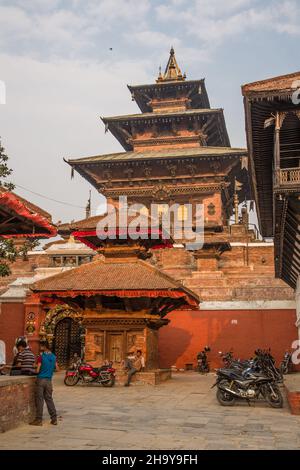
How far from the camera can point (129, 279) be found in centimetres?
1465

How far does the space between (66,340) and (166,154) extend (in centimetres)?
1488

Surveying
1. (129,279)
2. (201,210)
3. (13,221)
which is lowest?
(129,279)

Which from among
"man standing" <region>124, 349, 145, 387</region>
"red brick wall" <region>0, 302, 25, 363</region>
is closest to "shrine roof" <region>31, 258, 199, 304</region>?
"man standing" <region>124, 349, 145, 387</region>

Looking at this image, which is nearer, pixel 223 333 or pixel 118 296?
pixel 118 296

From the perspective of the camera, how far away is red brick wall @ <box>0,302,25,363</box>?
1948 centimetres

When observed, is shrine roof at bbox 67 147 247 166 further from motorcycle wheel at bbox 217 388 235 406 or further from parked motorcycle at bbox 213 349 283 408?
motorcycle wheel at bbox 217 388 235 406

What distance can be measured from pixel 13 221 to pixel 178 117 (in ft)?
84.5

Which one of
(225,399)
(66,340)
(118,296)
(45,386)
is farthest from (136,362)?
(45,386)

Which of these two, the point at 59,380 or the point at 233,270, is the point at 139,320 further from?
the point at 233,270

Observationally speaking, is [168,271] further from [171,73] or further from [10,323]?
[171,73]

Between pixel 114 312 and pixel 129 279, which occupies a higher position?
pixel 129 279

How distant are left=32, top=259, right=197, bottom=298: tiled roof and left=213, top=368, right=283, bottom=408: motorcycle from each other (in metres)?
3.84

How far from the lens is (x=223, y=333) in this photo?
61.5 feet
